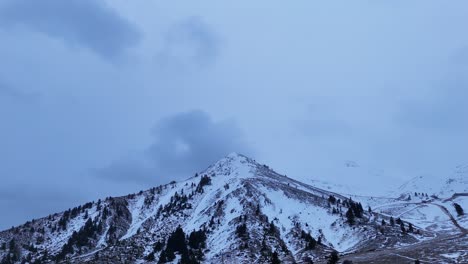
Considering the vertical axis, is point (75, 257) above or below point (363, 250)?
above

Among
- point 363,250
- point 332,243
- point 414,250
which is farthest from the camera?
point 332,243

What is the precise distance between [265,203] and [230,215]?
1857cm

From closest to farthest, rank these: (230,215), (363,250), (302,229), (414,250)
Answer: (414,250) → (363,250) → (302,229) → (230,215)

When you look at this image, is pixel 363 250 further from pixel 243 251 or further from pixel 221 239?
pixel 221 239

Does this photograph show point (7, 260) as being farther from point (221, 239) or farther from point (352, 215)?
point (352, 215)

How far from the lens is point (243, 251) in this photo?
152 m

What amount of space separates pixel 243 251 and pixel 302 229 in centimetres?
3107

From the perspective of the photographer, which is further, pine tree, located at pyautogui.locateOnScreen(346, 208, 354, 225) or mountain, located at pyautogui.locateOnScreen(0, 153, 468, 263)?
pine tree, located at pyautogui.locateOnScreen(346, 208, 354, 225)

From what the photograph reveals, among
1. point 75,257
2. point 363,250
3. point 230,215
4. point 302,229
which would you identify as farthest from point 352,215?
point 75,257

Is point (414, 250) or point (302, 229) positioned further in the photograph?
point (302, 229)

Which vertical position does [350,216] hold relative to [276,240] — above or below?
above

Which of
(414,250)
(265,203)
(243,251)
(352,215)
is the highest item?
(265,203)

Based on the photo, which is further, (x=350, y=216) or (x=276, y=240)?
(x=350, y=216)

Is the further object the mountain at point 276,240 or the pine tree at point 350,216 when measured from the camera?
the pine tree at point 350,216
